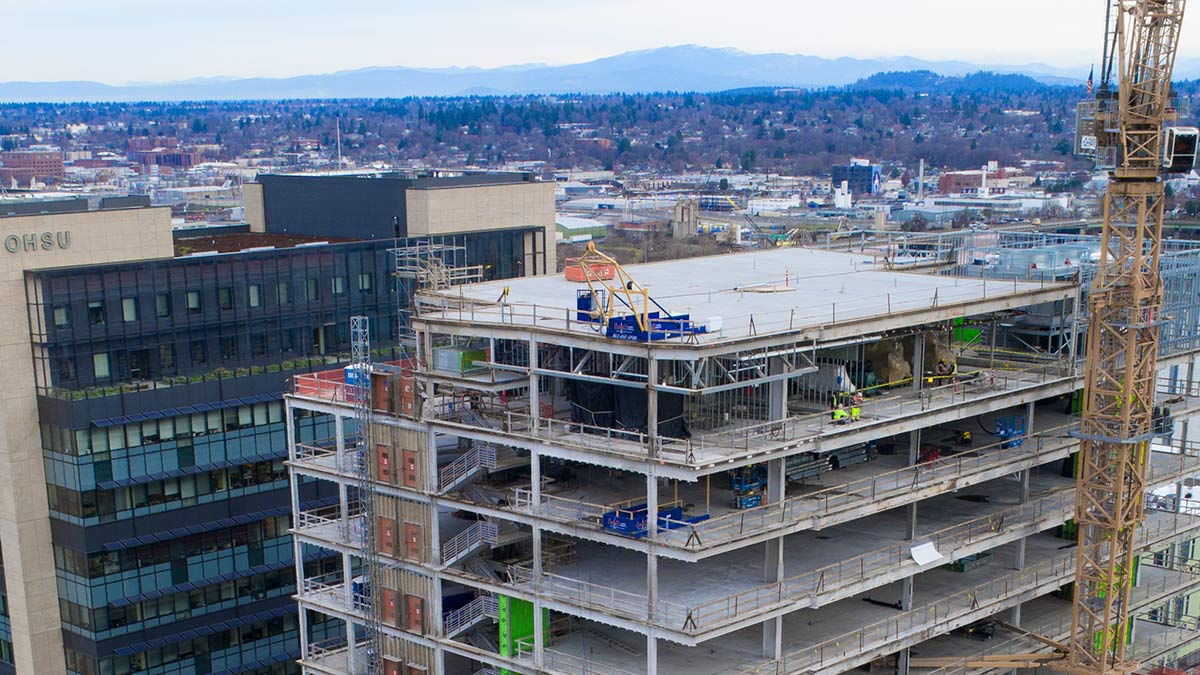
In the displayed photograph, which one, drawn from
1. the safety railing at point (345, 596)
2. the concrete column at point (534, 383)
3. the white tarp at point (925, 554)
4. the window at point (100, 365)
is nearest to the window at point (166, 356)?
the window at point (100, 365)

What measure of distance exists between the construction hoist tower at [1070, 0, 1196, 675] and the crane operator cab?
48mm

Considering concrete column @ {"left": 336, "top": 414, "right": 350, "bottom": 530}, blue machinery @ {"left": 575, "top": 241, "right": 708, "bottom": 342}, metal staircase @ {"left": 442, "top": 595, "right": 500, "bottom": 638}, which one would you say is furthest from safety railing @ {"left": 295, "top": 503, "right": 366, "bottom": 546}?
blue machinery @ {"left": 575, "top": 241, "right": 708, "bottom": 342}

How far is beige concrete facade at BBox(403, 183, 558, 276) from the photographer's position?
3794 inches

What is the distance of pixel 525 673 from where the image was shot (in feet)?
195

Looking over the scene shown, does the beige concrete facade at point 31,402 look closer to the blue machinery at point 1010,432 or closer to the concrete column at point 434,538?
the concrete column at point 434,538

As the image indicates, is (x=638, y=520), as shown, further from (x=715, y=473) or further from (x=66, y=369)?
(x=66, y=369)

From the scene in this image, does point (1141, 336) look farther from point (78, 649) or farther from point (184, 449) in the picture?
point (78, 649)

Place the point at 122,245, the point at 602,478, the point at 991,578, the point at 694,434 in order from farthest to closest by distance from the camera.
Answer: the point at 122,245 < the point at 991,578 < the point at 602,478 < the point at 694,434

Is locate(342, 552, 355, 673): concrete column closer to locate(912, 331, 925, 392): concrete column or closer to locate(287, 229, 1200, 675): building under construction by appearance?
locate(287, 229, 1200, 675): building under construction

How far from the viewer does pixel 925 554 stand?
62469mm

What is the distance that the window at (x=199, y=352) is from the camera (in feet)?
275

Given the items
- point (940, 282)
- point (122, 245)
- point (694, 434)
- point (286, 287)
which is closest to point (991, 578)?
point (940, 282)

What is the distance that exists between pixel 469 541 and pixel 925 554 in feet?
69.0

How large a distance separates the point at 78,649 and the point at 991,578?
54147 mm
